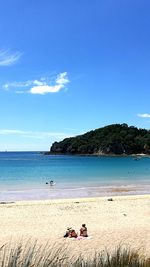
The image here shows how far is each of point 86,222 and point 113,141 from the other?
14651cm

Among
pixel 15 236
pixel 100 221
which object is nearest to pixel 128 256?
pixel 15 236

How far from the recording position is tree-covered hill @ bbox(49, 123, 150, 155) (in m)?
166

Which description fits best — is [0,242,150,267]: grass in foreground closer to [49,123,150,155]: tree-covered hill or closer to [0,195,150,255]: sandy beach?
[0,195,150,255]: sandy beach

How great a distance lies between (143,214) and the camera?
21672mm

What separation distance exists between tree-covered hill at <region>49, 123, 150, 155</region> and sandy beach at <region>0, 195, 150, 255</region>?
138066 millimetres

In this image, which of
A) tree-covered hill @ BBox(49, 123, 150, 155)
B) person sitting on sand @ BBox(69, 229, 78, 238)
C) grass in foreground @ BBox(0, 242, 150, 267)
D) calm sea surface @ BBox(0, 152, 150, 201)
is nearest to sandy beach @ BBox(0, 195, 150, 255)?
person sitting on sand @ BBox(69, 229, 78, 238)

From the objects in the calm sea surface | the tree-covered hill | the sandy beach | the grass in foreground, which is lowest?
the sandy beach

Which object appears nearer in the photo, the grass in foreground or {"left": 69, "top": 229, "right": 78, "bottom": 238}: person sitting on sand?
the grass in foreground

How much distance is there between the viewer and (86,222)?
19.0m

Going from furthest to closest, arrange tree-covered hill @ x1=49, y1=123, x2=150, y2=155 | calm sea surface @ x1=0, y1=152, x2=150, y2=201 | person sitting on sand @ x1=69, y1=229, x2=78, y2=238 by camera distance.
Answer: tree-covered hill @ x1=49, y1=123, x2=150, y2=155
calm sea surface @ x1=0, y1=152, x2=150, y2=201
person sitting on sand @ x1=69, y1=229, x2=78, y2=238

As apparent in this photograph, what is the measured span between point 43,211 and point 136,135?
501 ft

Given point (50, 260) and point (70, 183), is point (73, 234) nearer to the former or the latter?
point (50, 260)

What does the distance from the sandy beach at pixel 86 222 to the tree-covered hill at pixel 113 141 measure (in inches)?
5436

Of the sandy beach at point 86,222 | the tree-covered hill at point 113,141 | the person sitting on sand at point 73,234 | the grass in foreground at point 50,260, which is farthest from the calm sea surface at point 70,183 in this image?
the tree-covered hill at point 113,141
